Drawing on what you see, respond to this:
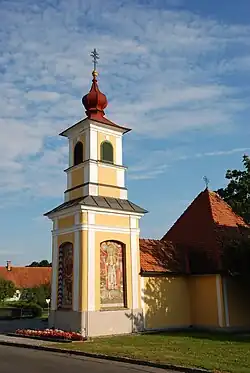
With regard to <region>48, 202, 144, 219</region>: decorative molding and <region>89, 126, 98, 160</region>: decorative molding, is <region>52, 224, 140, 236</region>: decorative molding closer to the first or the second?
<region>48, 202, 144, 219</region>: decorative molding

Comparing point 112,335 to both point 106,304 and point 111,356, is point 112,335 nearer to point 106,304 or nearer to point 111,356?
point 106,304

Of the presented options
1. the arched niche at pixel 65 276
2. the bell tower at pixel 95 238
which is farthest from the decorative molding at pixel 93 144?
the arched niche at pixel 65 276

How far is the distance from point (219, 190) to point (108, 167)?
9273 millimetres

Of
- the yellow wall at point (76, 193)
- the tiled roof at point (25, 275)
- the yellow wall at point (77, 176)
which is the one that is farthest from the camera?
the tiled roof at point (25, 275)

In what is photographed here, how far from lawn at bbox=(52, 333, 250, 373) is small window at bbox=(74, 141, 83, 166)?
861 cm

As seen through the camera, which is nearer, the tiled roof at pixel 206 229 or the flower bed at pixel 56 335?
the flower bed at pixel 56 335

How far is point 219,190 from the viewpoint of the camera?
28812 millimetres

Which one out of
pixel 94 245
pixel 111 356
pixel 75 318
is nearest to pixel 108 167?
pixel 94 245

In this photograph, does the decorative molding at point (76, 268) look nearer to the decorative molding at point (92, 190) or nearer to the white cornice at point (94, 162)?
the decorative molding at point (92, 190)

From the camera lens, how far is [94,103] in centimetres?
2358

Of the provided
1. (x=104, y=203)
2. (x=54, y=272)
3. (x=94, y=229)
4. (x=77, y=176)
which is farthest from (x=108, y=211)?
(x=54, y=272)

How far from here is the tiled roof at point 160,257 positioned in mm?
22406

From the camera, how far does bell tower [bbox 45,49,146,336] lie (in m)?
20.0

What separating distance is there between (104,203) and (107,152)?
2.89 m
